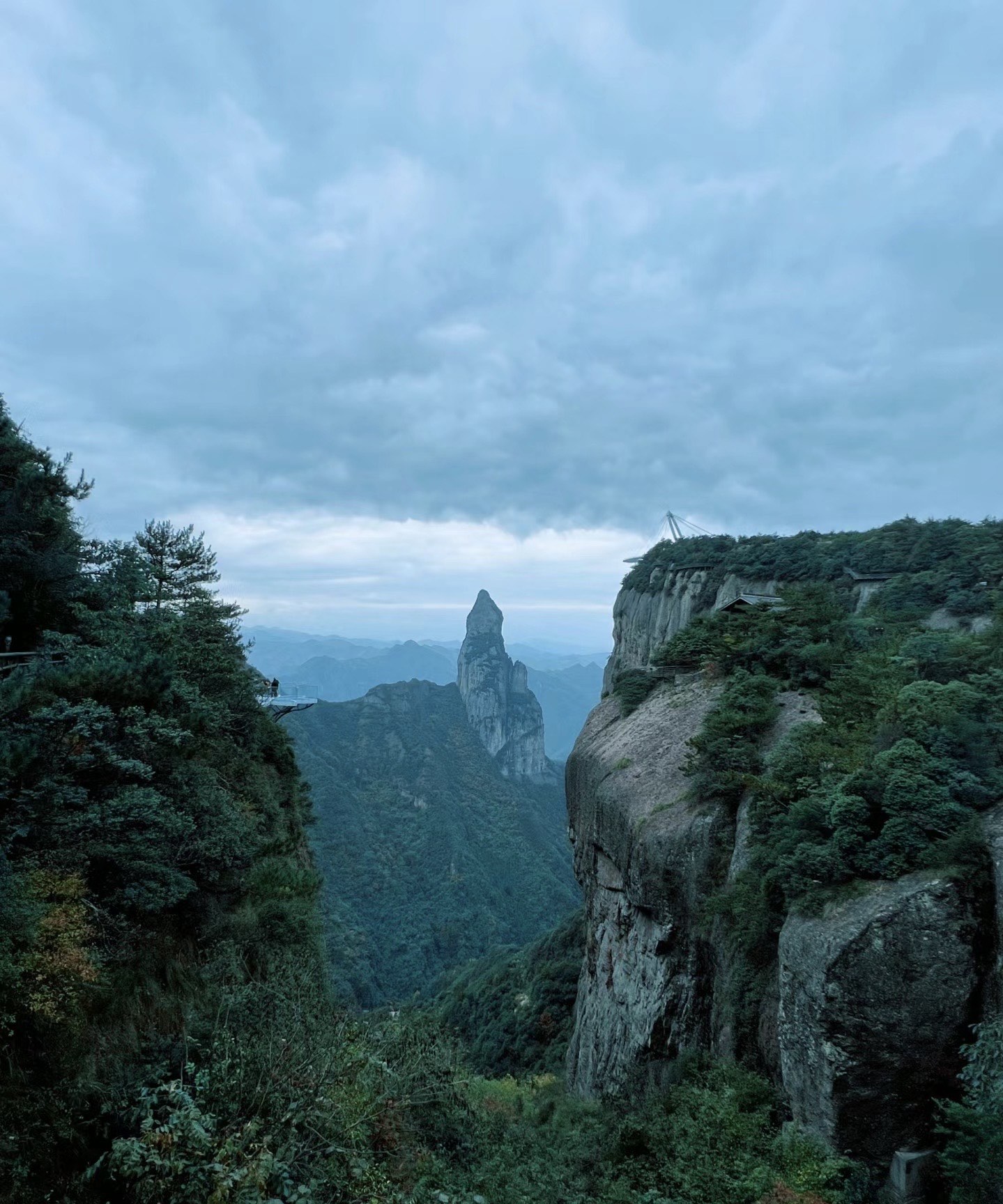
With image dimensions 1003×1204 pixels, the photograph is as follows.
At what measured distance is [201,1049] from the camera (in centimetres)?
602

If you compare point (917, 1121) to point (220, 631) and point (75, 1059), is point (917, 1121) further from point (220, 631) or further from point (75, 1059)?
point (220, 631)

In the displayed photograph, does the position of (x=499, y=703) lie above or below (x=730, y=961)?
below

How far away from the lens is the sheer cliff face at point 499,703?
137m

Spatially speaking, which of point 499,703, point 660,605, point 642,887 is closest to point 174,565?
point 642,887

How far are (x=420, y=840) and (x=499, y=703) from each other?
5580 centimetres

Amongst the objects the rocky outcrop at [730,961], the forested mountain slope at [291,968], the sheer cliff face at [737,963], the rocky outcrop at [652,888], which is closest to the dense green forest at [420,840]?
the rocky outcrop at [652,888]

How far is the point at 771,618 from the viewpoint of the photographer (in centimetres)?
1381

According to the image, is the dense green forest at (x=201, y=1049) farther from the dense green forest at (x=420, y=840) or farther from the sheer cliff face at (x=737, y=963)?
the dense green forest at (x=420, y=840)

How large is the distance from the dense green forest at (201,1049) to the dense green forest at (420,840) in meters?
35.1

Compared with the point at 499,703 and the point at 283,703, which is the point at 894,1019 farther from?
the point at 499,703

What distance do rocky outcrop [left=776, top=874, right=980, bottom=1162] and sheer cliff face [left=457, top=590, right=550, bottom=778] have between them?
12837cm

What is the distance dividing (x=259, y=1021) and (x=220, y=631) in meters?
9.47

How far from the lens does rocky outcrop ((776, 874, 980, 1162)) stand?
6.41 meters

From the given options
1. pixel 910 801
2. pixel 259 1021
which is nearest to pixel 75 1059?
pixel 259 1021
